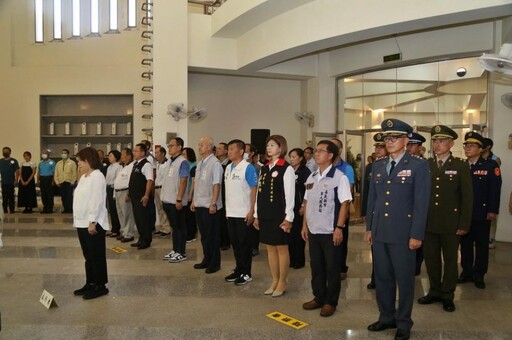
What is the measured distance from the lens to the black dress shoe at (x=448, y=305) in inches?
165

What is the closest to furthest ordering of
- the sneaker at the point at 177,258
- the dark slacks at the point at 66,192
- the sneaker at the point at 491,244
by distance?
the sneaker at the point at 177,258 < the sneaker at the point at 491,244 < the dark slacks at the point at 66,192

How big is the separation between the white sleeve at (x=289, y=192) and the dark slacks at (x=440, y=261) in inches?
51.0

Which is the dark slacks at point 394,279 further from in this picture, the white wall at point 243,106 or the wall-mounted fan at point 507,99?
the white wall at point 243,106

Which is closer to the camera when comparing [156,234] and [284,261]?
[284,261]

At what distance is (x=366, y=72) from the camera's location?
10.4 m

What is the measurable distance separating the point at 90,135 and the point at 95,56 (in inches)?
86.4

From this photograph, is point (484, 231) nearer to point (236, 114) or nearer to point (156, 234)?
point (156, 234)

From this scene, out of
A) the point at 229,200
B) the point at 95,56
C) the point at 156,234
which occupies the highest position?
the point at 95,56

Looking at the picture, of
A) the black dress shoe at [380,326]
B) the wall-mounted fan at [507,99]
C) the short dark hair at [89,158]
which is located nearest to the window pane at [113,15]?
the short dark hair at [89,158]

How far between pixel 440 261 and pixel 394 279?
0.99 m

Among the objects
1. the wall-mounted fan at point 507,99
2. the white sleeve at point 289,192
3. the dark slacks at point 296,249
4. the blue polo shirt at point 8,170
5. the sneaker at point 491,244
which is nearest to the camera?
the white sleeve at point 289,192

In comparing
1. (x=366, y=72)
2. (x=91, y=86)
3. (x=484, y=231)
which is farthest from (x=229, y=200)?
(x=91, y=86)

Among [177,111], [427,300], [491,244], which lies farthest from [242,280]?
[177,111]

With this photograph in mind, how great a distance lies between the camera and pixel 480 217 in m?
5.04
